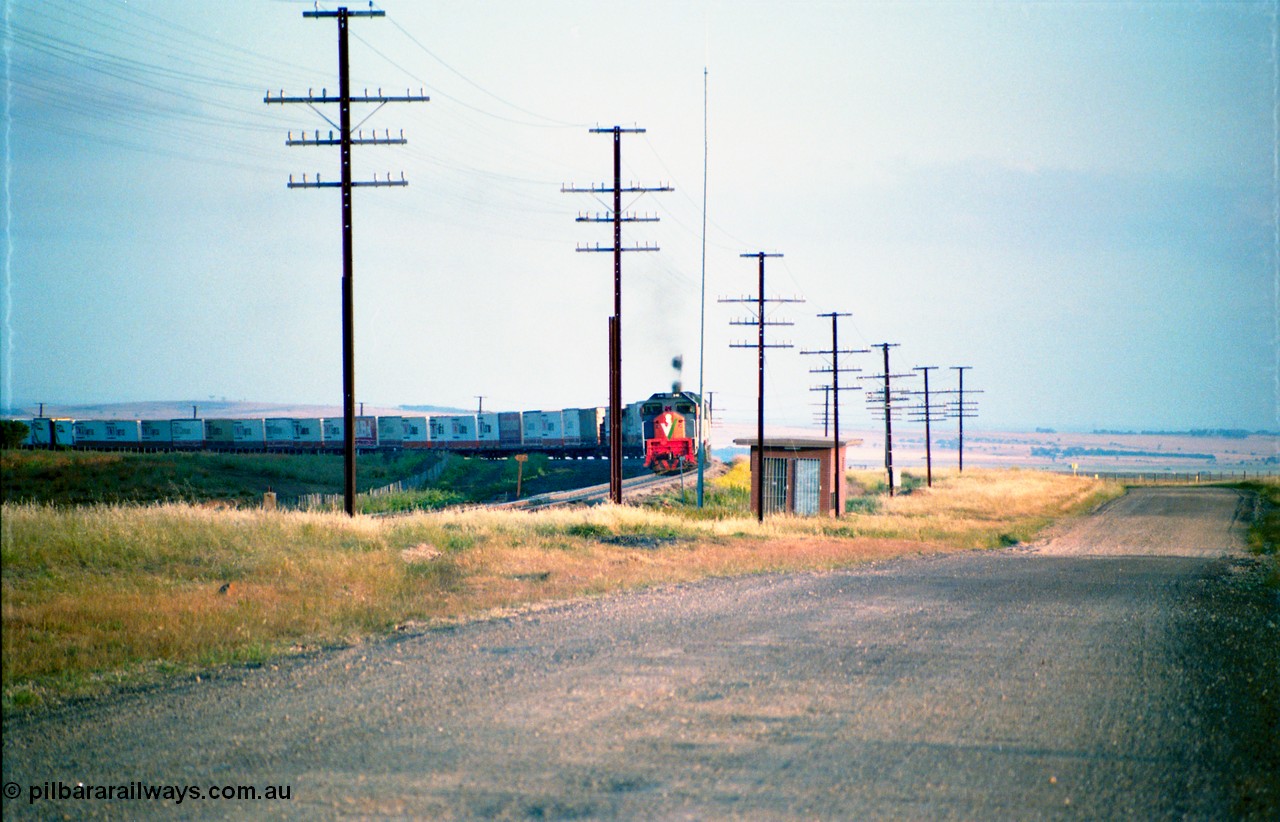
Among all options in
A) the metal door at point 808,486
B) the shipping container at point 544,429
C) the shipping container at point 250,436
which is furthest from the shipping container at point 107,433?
the metal door at point 808,486

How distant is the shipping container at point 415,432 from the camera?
75.5 meters

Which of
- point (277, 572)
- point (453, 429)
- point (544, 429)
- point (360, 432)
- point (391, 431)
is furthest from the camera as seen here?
point (391, 431)

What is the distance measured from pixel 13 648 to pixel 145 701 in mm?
2845

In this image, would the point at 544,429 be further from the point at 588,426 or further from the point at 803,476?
the point at 803,476

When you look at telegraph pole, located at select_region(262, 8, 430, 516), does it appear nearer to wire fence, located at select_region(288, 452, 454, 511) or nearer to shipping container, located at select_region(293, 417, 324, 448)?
wire fence, located at select_region(288, 452, 454, 511)

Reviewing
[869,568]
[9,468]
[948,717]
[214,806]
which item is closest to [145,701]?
[214,806]

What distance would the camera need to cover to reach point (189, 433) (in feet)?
247

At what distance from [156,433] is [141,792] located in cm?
7897

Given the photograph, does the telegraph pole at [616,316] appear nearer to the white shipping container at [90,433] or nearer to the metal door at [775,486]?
the metal door at [775,486]

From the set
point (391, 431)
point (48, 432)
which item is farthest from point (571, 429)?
point (48, 432)

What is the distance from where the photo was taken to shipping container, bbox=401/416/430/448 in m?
75.5

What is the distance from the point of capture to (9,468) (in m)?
39.3

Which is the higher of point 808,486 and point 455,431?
point 455,431

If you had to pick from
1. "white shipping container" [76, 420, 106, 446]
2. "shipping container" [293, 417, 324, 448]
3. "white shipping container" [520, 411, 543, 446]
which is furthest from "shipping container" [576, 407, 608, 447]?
"white shipping container" [76, 420, 106, 446]
